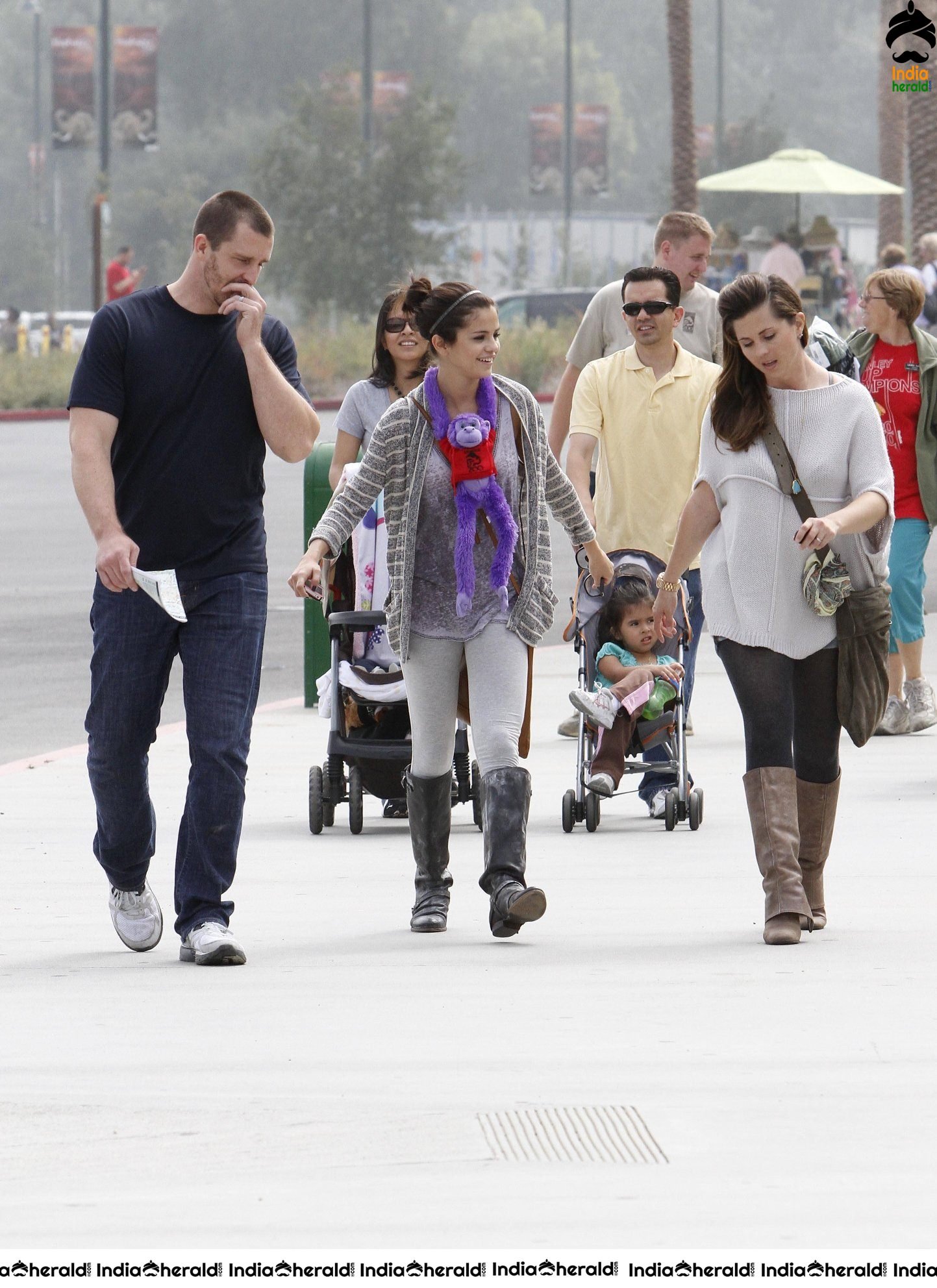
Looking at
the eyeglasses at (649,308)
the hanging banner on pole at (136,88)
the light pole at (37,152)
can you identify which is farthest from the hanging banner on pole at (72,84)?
the eyeglasses at (649,308)

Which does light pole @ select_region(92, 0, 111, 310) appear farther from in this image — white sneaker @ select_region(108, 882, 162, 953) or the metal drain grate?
the metal drain grate

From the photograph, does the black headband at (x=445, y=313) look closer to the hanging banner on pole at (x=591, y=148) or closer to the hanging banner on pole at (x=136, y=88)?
the hanging banner on pole at (x=136, y=88)

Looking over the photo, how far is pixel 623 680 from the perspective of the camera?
8617 millimetres

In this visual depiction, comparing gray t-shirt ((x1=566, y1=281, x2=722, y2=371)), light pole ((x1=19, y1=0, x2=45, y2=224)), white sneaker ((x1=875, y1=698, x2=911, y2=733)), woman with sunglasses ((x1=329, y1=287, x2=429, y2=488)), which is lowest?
white sneaker ((x1=875, y1=698, x2=911, y2=733))

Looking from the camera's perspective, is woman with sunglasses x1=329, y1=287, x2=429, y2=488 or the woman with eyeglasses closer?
woman with sunglasses x1=329, y1=287, x2=429, y2=488

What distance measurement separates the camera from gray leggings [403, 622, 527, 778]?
22.1 ft

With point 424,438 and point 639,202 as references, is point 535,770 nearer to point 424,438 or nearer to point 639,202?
point 424,438

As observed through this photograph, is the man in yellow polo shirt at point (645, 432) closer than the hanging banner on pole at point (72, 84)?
Yes

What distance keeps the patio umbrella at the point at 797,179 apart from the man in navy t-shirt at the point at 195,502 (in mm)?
27943

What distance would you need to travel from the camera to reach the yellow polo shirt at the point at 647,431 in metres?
9.18

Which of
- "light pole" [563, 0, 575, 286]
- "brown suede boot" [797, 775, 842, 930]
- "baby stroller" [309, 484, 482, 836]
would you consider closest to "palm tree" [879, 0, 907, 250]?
"light pole" [563, 0, 575, 286]

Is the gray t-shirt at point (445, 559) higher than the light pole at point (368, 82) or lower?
lower

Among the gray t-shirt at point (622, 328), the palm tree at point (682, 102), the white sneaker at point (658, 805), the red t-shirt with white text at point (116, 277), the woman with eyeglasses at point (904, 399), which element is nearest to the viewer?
the white sneaker at point (658, 805)

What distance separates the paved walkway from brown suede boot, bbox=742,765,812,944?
3.7 inches
